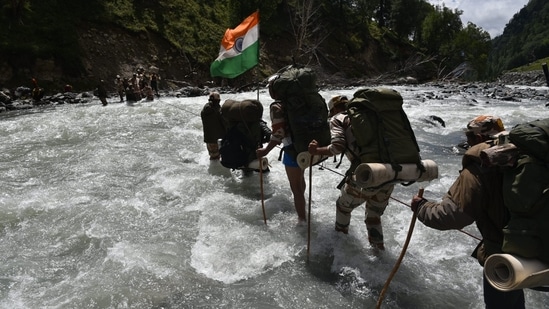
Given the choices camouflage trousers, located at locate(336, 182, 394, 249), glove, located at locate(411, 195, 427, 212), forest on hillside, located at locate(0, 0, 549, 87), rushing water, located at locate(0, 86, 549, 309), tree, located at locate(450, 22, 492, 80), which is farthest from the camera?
tree, located at locate(450, 22, 492, 80)

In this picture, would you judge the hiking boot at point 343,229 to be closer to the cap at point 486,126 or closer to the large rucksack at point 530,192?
the cap at point 486,126

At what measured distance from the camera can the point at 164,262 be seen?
4.65 metres

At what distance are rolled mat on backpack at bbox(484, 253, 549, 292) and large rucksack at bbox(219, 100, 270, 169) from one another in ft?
15.3

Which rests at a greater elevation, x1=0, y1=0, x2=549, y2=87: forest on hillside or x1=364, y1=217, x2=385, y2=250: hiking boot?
x1=0, y1=0, x2=549, y2=87: forest on hillside

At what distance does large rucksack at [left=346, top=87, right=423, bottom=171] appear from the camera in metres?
3.80

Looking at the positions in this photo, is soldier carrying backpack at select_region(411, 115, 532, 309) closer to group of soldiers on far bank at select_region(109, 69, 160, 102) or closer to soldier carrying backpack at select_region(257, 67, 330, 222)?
soldier carrying backpack at select_region(257, 67, 330, 222)

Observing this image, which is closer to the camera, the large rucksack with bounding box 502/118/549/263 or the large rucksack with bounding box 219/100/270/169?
the large rucksack with bounding box 502/118/549/263

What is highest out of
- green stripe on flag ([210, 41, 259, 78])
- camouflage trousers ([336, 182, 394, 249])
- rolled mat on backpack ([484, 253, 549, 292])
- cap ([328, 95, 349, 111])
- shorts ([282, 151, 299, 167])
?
green stripe on flag ([210, 41, 259, 78])

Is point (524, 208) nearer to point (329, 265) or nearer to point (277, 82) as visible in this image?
point (329, 265)

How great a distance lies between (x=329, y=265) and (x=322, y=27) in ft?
174

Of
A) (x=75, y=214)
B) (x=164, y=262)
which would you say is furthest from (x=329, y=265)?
(x=75, y=214)

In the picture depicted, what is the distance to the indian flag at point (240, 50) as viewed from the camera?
698 centimetres

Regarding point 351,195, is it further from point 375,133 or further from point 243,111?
point 243,111

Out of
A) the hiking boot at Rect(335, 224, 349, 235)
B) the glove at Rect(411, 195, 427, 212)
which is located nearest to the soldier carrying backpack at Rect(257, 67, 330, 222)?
the hiking boot at Rect(335, 224, 349, 235)
